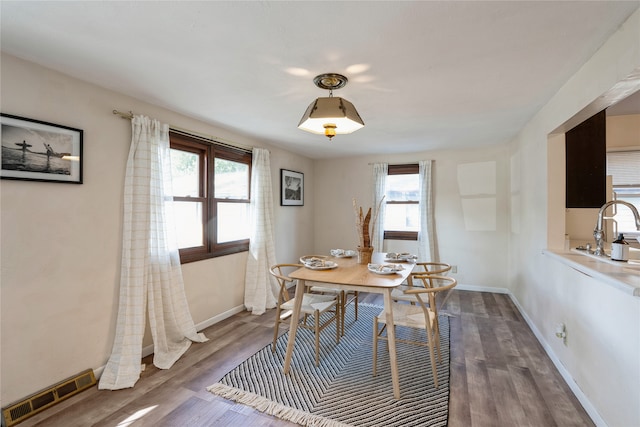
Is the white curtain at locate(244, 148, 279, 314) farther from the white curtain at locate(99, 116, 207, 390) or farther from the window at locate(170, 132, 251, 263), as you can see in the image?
the white curtain at locate(99, 116, 207, 390)

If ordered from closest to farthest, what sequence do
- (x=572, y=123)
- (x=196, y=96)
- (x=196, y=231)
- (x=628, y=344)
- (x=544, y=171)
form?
(x=628, y=344) < (x=572, y=123) < (x=196, y=96) < (x=544, y=171) < (x=196, y=231)

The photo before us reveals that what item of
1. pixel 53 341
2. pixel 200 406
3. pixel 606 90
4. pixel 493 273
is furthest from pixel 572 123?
pixel 53 341

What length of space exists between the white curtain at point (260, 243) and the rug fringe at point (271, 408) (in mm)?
1527

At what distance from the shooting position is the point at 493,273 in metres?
4.46

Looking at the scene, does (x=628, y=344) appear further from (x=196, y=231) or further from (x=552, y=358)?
(x=196, y=231)

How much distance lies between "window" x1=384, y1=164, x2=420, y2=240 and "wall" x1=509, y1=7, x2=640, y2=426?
1653 mm

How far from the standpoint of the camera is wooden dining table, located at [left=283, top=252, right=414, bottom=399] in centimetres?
202

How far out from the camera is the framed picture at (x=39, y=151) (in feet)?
5.80

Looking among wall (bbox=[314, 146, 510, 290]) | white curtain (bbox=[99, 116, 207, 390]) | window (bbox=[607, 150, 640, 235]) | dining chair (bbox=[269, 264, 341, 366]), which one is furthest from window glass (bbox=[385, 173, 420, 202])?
white curtain (bbox=[99, 116, 207, 390])

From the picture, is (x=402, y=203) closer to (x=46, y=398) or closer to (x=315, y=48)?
(x=315, y=48)

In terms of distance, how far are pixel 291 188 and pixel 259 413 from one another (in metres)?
3.37

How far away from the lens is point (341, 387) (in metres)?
2.14

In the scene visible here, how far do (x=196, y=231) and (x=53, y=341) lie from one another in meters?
1.43

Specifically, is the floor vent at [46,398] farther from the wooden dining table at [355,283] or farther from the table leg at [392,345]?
the table leg at [392,345]
